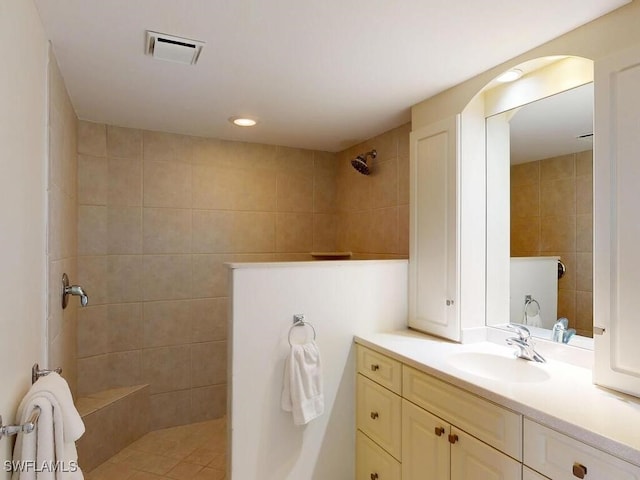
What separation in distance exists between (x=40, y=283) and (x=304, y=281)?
117 cm

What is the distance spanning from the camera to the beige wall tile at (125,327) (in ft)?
9.15

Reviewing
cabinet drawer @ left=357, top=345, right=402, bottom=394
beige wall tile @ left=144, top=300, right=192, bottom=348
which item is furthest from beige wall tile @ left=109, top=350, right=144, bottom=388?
cabinet drawer @ left=357, top=345, right=402, bottom=394

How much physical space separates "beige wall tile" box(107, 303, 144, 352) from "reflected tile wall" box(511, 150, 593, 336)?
2.56 metres

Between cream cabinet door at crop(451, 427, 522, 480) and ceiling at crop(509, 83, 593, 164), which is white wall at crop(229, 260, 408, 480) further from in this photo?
ceiling at crop(509, 83, 593, 164)

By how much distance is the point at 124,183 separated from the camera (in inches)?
111

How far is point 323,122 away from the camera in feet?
8.91

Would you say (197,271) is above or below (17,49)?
below

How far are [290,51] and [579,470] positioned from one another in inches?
72.1

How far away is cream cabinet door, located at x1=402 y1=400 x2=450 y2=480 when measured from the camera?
1610 mm

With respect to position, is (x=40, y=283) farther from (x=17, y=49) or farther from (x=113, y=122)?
(x=113, y=122)

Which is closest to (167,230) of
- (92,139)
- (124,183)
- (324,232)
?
(124,183)

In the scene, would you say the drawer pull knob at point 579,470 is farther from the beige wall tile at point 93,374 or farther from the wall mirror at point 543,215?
the beige wall tile at point 93,374

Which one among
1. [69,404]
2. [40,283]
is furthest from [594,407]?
[40,283]

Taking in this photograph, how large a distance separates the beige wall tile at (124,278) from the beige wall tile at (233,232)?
440 millimetres
